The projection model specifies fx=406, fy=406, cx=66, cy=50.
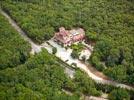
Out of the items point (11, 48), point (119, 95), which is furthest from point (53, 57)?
point (119, 95)

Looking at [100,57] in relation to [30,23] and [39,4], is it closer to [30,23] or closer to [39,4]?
[30,23]

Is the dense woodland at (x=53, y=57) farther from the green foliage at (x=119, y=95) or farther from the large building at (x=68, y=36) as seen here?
the large building at (x=68, y=36)

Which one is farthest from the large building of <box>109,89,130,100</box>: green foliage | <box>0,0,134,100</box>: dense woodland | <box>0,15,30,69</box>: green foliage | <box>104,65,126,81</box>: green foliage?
<box>109,89,130,100</box>: green foliage

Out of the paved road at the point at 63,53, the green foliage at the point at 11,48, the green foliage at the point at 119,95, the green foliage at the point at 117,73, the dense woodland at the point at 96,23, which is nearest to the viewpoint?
the green foliage at the point at 119,95

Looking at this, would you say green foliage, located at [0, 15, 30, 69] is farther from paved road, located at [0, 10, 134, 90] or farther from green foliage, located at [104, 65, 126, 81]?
green foliage, located at [104, 65, 126, 81]

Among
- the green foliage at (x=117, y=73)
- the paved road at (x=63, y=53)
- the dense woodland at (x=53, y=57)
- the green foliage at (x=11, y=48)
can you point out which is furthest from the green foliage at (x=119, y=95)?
the green foliage at (x=11, y=48)

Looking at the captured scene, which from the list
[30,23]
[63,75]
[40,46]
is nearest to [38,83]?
[63,75]
